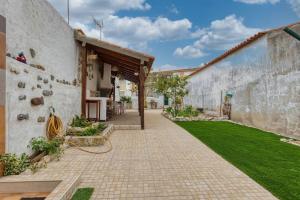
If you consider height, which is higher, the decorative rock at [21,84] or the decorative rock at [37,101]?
the decorative rock at [21,84]

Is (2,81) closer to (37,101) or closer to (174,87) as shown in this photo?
(37,101)

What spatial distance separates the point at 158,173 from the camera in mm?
4492

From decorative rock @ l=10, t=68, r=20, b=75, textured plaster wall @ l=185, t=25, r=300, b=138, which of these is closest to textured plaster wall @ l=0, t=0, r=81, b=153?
decorative rock @ l=10, t=68, r=20, b=75

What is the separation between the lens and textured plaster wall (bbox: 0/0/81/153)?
165 inches

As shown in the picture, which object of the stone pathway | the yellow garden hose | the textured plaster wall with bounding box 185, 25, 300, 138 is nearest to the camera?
the stone pathway

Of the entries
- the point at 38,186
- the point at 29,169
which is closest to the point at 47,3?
the point at 29,169

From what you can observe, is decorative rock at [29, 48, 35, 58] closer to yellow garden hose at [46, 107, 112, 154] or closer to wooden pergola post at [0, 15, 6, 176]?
wooden pergola post at [0, 15, 6, 176]

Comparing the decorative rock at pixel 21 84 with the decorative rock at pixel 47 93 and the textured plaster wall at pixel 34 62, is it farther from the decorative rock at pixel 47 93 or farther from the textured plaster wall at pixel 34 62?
the decorative rock at pixel 47 93

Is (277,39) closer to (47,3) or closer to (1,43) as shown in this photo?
(47,3)

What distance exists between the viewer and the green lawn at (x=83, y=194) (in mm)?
3382

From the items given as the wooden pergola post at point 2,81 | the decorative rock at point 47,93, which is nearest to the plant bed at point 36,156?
the wooden pergola post at point 2,81

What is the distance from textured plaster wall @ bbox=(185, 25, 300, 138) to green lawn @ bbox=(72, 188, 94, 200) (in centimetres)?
743

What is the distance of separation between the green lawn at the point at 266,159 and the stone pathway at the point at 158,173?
254mm

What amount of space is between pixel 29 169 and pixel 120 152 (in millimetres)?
2247
